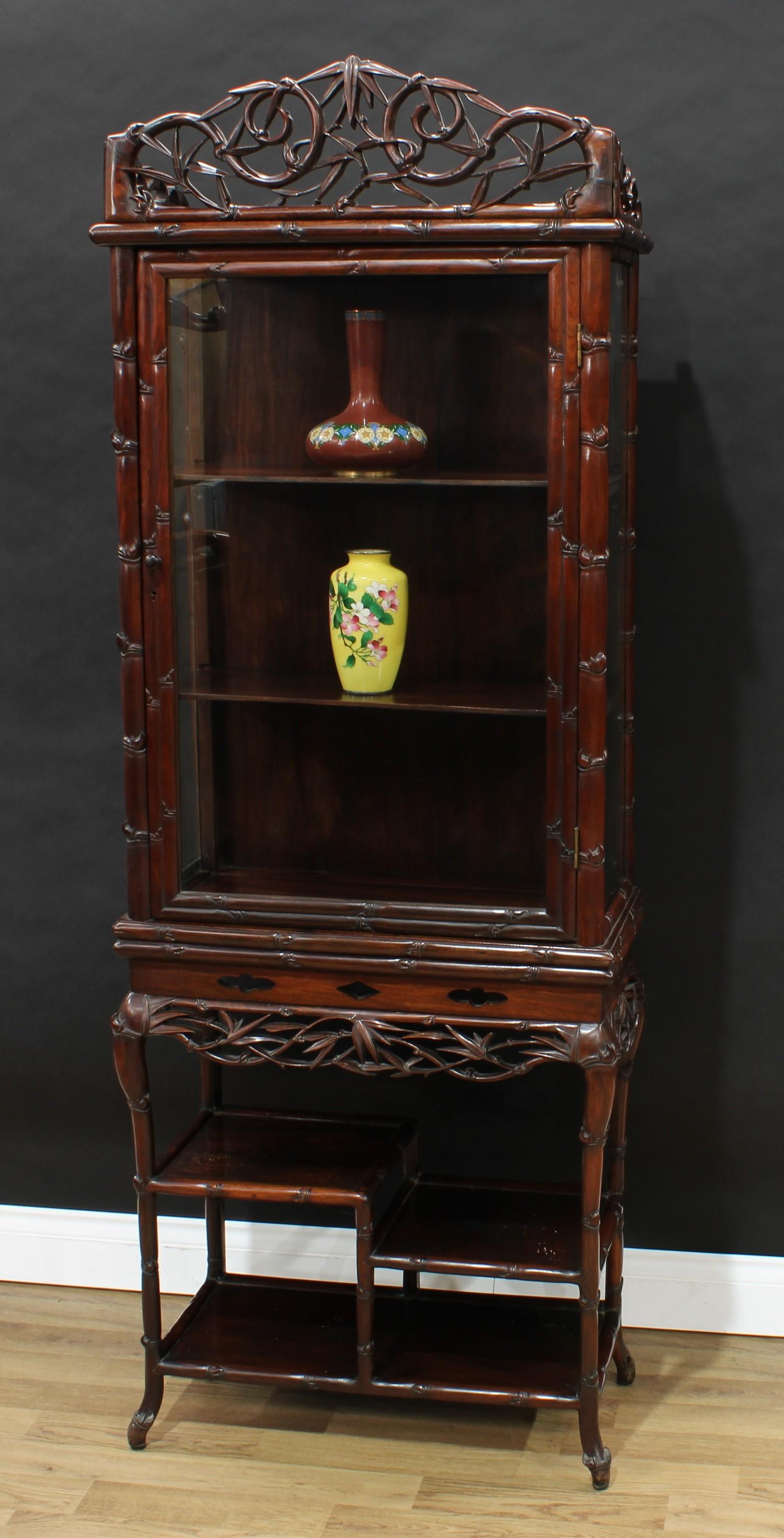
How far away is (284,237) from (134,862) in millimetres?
919

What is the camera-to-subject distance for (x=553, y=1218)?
244 cm

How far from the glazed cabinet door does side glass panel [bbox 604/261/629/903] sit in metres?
0.11

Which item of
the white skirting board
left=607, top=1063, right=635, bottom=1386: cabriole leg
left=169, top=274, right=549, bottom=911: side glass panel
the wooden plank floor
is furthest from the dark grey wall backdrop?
left=169, top=274, right=549, bottom=911: side glass panel

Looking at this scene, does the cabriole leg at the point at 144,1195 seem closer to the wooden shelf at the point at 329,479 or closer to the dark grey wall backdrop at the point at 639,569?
the dark grey wall backdrop at the point at 639,569

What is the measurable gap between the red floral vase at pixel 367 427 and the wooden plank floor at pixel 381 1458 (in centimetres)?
152

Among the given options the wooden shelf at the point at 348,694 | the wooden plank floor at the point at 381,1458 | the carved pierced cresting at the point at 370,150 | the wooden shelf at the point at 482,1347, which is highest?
the carved pierced cresting at the point at 370,150

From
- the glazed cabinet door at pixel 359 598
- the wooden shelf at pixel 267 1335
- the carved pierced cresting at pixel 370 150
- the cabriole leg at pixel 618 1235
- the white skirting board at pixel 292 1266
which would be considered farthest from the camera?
the white skirting board at pixel 292 1266

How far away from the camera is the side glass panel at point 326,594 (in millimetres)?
2137

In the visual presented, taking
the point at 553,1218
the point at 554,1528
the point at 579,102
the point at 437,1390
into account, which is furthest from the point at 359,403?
the point at 554,1528

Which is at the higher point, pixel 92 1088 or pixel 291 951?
pixel 291 951

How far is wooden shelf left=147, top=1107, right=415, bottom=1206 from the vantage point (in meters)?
2.30

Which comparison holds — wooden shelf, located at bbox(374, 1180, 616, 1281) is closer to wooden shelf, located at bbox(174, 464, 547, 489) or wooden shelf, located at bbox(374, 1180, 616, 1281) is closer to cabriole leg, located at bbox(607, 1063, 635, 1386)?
cabriole leg, located at bbox(607, 1063, 635, 1386)

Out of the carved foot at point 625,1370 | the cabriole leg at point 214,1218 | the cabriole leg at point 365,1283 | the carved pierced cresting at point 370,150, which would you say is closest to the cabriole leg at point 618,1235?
the carved foot at point 625,1370

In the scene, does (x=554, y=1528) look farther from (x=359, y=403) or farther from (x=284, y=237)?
(x=284, y=237)
